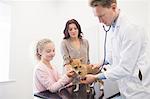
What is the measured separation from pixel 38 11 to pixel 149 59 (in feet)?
7.29

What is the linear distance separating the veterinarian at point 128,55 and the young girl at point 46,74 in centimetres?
32

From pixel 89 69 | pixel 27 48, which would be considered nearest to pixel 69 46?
pixel 89 69

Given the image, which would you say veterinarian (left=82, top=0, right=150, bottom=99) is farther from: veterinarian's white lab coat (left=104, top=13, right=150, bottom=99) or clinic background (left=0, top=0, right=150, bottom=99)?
clinic background (left=0, top=0, right=150, bottom=99)

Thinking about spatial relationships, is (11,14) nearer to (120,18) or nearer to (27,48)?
(27,48)

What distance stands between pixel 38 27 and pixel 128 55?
84.3 inches

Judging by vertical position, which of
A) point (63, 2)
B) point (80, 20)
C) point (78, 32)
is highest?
point (63, 2)

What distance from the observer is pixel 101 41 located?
296 cm

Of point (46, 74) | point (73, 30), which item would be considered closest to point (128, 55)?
point (46, 74)

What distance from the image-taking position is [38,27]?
3.03 metres

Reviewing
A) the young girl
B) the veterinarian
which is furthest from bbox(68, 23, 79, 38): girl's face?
the veterinarian

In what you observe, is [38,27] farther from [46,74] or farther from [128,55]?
[128,55]

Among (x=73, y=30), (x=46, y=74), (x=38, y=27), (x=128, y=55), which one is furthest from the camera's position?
(x=38, y=27)

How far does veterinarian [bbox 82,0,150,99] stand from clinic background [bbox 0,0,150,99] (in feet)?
5.75

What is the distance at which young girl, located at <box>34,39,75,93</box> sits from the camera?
4.79ft
